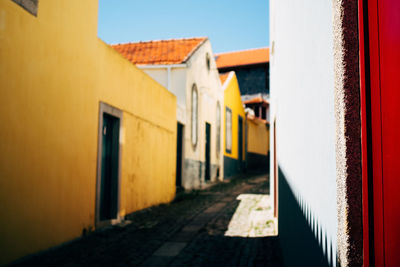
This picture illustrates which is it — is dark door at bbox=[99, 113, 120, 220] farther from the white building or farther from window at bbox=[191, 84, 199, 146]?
window at bbox=[191, 84, 199, 146]

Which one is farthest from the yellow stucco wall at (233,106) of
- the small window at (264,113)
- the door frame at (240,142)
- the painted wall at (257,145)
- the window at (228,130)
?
the small window at (264,113)

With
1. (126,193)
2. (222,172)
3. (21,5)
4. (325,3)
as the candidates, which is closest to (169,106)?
(126,193)

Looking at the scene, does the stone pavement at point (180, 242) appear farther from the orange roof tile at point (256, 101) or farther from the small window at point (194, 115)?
the orange roof tile at point (256, 101)

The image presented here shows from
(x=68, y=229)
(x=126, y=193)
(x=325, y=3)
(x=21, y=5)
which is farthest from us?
(x=126, y=193)

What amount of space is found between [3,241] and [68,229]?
1545 millimetres

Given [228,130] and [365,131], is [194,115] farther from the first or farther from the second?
[365,131]

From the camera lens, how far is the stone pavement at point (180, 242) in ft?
16.9

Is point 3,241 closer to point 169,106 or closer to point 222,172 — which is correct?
point 169,106

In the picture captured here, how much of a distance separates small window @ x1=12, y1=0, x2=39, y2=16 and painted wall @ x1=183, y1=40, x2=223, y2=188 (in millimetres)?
9334

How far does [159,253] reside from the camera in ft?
18.7

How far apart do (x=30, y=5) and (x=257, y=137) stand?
1026 inches

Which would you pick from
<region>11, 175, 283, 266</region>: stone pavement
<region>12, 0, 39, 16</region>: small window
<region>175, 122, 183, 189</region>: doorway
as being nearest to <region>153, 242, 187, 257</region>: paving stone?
<region>11, 175, 283, 266</region>: stone pavement

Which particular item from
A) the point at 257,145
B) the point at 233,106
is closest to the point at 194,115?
the point at 233,106

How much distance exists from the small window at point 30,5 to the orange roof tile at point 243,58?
30.4 m
